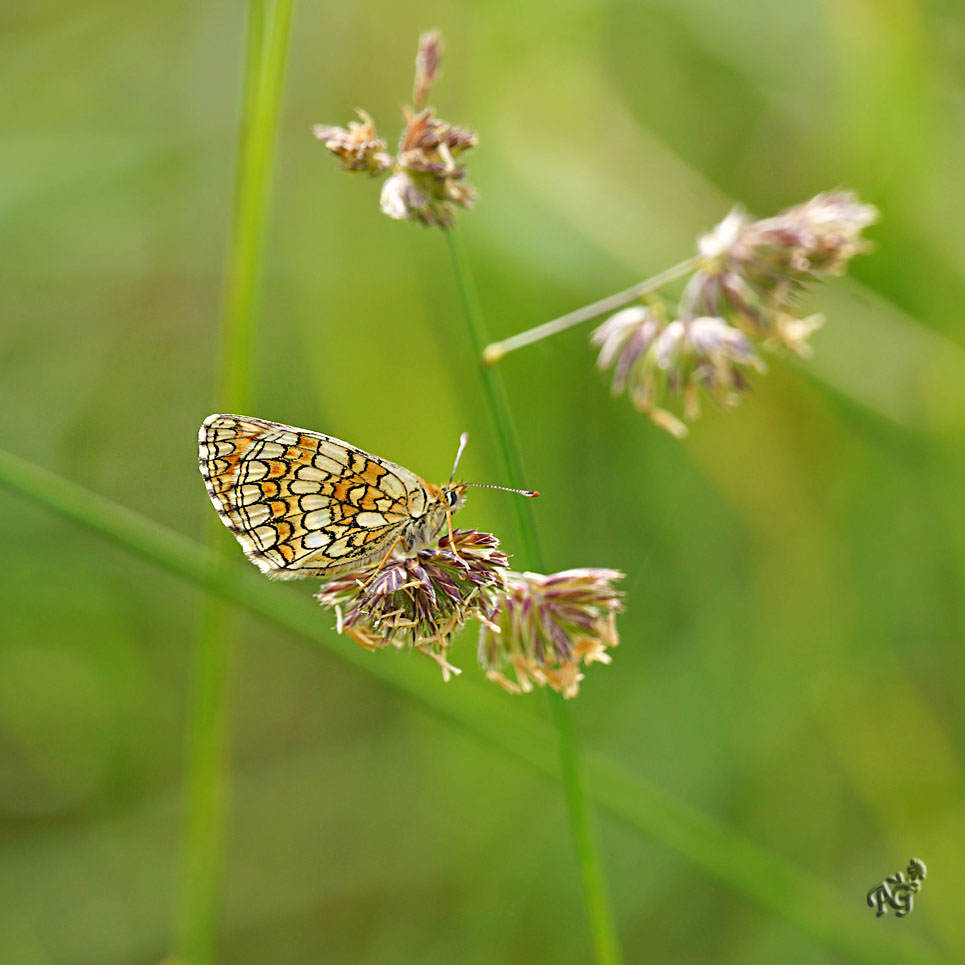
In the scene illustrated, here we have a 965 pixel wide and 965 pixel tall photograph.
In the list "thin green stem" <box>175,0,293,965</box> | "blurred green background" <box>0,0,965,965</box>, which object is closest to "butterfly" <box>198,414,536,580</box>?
"thin green stem" <box>175,0,293,965</box>

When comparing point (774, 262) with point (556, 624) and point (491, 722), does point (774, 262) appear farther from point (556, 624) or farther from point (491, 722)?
point (491, 722)

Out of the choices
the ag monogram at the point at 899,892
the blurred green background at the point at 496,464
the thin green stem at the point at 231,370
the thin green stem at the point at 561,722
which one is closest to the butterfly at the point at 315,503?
the thin green stem at the point at 231,370

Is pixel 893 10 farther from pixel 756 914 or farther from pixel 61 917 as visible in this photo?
pixel 61 917

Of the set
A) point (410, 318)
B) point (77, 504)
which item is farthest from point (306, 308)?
point (77, 504)

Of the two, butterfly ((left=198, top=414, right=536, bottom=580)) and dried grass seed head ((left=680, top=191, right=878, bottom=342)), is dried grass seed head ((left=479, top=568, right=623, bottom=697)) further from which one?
dried grass seed head ((left=680, top=191, right=878, bottom=342))

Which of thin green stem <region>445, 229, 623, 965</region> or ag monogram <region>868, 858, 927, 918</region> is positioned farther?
ag monogram <region>868, 858, 927, 918</region>

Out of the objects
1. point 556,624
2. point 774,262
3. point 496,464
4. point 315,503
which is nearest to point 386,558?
point 315,503
